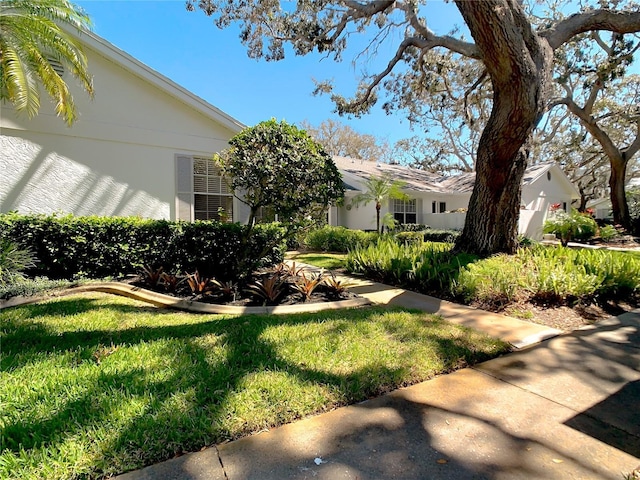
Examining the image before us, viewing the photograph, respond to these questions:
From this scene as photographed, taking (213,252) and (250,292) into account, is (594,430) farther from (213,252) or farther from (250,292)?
(213,252)

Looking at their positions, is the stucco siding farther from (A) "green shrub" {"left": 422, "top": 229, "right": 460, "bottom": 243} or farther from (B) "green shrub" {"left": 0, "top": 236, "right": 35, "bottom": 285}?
(A) "green shrub" {"left": 422, "top": 229, "right": 460, "bottom": 243}

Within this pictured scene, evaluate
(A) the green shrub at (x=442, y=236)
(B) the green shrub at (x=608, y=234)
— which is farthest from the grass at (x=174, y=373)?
(B) the green shrub at (x=608, y=234)

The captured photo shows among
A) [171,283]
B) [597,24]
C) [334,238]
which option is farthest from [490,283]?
[334,238]

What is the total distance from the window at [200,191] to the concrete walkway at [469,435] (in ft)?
25.2

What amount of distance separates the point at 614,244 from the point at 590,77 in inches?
375

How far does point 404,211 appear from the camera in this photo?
21516mm

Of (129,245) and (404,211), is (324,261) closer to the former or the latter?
(129,245)

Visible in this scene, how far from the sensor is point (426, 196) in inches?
866

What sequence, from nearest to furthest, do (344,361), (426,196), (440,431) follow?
(440,431)
(344,361)
(426,196)

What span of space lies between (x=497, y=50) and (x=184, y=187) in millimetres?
8417

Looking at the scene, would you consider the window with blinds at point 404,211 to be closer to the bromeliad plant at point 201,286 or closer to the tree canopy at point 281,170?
the tree canopy at point 281,170

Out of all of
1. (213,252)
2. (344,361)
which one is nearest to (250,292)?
(213,252)

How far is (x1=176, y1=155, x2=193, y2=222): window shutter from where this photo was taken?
31.2ft

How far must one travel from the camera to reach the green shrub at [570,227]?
1652 cm
